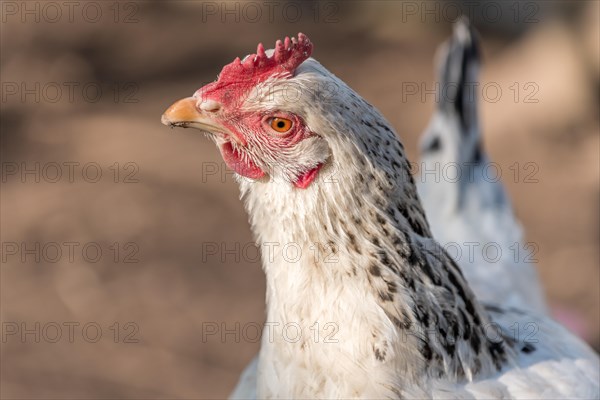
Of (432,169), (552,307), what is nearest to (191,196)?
(432,169)

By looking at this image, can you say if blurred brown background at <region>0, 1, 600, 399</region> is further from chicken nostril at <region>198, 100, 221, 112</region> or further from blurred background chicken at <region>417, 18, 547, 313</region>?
chicken nostril at <region>198, 100, 221, 112</region>

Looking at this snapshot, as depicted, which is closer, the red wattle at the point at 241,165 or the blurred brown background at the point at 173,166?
the red wattle at the point at 241,165

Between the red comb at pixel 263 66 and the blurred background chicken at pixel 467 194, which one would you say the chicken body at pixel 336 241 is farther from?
the blurred background chicken at pixel 467 194

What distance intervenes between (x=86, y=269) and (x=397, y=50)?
3.74 meters

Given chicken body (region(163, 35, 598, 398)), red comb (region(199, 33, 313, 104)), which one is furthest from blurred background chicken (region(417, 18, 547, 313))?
red comb (region(199, 33, 313, 104))

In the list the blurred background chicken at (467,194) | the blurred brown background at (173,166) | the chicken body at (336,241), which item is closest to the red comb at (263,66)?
the chicken body at (336,241)

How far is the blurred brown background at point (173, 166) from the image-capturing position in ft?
15.3

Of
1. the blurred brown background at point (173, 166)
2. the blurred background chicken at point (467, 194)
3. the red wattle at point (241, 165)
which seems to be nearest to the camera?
the red wattle at point (241, 165)

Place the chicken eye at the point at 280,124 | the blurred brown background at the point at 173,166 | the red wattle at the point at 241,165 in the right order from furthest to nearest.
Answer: the blurred brown background at the point at 173,166 < the red wattle at the point at 241,165 < the chicken eye at the point at 280,124

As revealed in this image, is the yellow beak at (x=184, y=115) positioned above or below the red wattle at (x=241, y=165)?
above

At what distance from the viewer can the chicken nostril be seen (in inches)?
81.0

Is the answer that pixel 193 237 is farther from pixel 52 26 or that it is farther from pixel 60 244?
pixel 52 26

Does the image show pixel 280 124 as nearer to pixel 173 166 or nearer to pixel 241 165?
pixel 241 165

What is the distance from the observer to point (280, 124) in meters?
2.03
